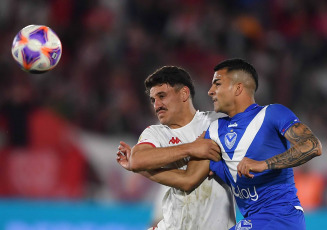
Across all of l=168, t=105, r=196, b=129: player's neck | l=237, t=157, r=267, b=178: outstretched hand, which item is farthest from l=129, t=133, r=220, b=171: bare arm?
l=237, t=157, r=267, b=178: outstretched hand

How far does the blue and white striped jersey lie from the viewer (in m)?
4.12

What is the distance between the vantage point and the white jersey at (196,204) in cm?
460

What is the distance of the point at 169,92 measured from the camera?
4.73 m

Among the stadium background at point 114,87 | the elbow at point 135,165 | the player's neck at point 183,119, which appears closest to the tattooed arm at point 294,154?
the elbow at point 135,165

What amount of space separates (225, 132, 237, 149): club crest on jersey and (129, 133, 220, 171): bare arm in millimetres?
119

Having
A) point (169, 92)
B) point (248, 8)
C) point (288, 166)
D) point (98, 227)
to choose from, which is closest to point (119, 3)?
point (248, 8)

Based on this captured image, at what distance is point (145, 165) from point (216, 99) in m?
0.73

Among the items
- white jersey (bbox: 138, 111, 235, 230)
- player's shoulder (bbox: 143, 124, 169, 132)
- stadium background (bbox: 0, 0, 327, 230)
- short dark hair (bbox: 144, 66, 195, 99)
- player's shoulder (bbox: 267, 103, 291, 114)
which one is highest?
stadium background (bbox: 0, 0, 327, 230)

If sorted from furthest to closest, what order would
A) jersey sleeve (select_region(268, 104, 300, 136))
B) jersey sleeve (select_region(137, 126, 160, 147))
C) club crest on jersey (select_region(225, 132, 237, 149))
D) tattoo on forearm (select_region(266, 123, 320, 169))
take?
jersey sleeve (select_region(137, 126, 160, 147)), club crest on jersey (select_region(225, 132, 237, 149)), jersey sleeve (select_region(268, 104, 300, 136)), tattoo on forearm (select_region(266, 123, 320, 169))

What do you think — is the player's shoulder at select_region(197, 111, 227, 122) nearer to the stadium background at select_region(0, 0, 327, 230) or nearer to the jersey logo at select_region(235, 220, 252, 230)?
the jersey logo at select_region(235, 220, 252, 230)

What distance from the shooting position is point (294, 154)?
387 cm

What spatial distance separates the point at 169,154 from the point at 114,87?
18.6 feet

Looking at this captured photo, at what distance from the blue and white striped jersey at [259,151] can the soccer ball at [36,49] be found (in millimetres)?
1655

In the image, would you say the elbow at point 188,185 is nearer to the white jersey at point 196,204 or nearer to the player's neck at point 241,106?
the white jersey at point 196,204
